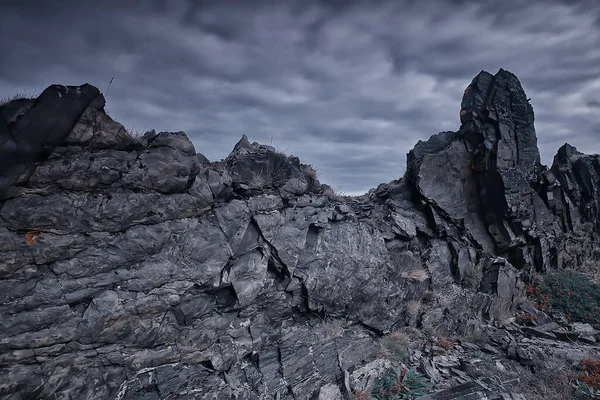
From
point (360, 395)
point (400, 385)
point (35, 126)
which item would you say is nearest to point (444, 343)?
point (400, 385)

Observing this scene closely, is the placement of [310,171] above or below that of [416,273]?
above

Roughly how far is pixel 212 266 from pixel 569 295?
52.3 ft

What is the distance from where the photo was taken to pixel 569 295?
550 inches

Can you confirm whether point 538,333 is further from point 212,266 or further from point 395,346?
point 212,266

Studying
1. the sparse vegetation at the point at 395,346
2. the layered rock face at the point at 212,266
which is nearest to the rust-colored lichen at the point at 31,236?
the layered rock face at the point at 212,266

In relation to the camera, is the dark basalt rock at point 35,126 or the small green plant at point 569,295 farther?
the small green plant at point 569,295

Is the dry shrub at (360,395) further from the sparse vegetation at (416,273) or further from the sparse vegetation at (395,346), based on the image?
the sparse vegetation at (416,273)

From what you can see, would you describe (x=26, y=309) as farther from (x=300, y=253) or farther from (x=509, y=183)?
(x=509, y=183)

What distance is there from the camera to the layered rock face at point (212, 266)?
19.4 feet

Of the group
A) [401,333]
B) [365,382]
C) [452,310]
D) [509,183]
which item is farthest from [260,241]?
[509,183]

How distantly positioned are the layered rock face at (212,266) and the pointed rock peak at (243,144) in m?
0.11

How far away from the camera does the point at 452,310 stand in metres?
11.9

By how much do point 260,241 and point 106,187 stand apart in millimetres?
4039

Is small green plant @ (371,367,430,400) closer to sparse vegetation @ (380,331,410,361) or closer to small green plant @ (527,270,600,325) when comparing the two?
sparse vegetation @ (380,331,410,361)
